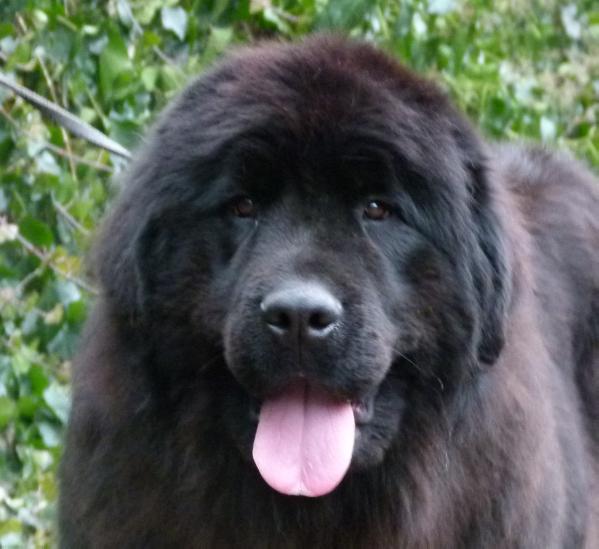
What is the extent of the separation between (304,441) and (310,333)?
1.01ft

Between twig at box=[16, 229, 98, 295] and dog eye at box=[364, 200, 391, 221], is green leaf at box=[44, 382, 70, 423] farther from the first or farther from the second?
dog eye at box=[364, 200, 391, 221]

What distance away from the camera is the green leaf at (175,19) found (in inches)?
206

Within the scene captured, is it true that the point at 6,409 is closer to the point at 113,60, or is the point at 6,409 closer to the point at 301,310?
the point at 113,60

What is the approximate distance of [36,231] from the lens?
464 cm

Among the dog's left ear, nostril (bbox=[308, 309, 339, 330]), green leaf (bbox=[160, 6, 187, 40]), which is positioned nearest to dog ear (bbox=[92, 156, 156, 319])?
nostril (bbox=[308, 309, 339, 330])

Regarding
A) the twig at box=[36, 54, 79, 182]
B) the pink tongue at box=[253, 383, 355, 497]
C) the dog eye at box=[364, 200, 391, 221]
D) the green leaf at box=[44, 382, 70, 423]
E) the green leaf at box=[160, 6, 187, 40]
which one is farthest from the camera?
the green leaf at box=[160, 6, 187, 40]

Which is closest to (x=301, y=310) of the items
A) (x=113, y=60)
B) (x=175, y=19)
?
(x=113, y=60)

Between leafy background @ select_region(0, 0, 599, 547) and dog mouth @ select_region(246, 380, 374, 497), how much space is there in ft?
4.17

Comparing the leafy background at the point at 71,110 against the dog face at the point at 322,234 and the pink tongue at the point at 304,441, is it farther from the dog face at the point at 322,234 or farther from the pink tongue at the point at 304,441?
the pink tongue at the point at 304,441

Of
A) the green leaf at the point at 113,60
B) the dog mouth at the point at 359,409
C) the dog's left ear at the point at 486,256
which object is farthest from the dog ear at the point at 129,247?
the green leaf at the point at 113,60

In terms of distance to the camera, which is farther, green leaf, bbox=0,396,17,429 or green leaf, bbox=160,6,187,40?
green leaf, bbox=160,6,187,40

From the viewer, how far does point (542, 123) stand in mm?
6312

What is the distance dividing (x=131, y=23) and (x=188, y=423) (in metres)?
2.31

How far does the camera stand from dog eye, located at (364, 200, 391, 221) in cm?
330
